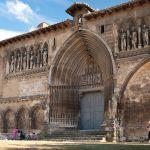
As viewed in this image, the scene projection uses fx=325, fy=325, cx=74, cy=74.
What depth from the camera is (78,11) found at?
1797 cm

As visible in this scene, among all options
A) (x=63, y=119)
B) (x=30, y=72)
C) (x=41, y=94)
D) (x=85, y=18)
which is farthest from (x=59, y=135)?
(x=85, y=18)

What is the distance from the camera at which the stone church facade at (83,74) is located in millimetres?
15062

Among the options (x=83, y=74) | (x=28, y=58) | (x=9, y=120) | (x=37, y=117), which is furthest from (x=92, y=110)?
(x=9, y=120)

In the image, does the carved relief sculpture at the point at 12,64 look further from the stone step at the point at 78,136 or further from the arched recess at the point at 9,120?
the stone step at the point at 78,136

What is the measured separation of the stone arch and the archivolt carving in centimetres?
106

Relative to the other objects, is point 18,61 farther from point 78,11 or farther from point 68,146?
point 68,146

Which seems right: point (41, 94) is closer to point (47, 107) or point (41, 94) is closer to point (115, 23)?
point (47, 107)

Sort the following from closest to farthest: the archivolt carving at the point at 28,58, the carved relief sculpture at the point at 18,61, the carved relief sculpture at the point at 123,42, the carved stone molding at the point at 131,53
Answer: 1. the carved stone molding at the point at 131,53
2. the carved relief sculpture at the point at 123,42
3. the archivolt carving at the point at 28,58
4. the carved relief sculpture at the point at 18,61

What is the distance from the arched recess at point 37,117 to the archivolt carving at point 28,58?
2506 mm

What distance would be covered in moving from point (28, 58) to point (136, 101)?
802 cm

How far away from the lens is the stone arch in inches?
678

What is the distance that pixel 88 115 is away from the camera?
18.1m

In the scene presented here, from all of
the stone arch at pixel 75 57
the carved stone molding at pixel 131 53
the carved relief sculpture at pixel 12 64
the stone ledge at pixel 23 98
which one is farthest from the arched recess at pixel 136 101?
the carved relief sculpture at pixel 12 64

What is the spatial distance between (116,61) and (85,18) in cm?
324
